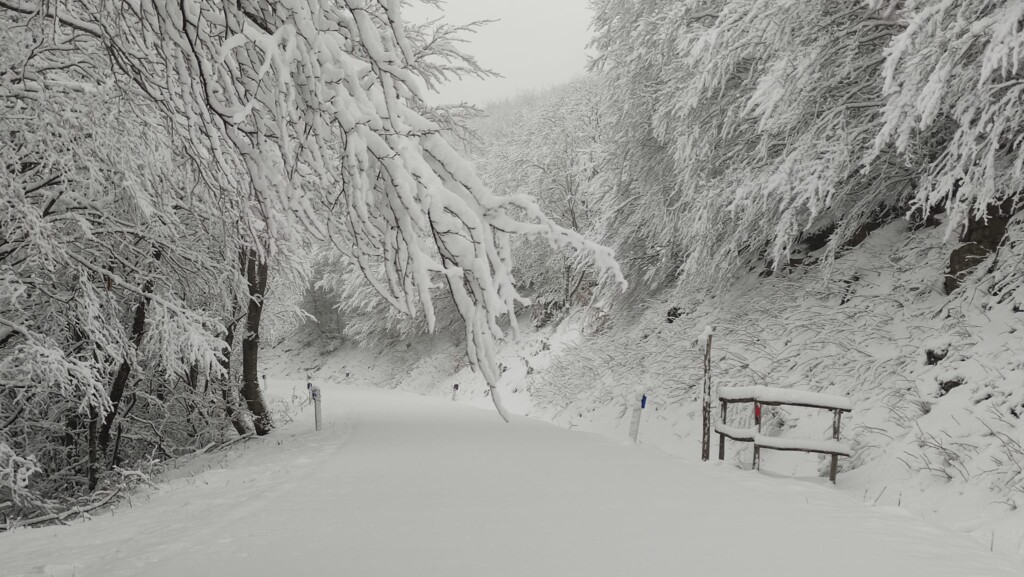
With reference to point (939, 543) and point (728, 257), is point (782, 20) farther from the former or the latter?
point (939, 543)

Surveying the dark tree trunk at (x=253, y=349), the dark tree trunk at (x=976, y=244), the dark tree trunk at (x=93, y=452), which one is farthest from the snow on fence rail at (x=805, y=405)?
the dark tree trunk at (x=93, y=452)

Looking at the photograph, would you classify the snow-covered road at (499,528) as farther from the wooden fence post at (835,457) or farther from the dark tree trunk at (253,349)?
the dark tree trunk at (253,349)

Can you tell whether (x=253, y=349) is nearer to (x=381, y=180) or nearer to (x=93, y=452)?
(x=93, y=452)

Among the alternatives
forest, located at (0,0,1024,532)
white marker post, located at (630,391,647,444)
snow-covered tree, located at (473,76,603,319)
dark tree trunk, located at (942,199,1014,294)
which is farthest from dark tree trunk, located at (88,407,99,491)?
snow-covered tree, located at (473,76,603,319)

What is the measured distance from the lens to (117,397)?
8.73 m

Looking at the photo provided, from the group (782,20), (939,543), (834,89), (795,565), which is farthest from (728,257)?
(795,565)

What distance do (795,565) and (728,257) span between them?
7866 mm

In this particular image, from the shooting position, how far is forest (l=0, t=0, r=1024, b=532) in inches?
84.5

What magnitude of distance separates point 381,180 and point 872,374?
25.2ft

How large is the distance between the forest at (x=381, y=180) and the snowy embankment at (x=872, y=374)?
190mm

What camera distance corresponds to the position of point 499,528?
4.02m

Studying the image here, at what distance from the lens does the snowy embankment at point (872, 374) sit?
18.5 ft

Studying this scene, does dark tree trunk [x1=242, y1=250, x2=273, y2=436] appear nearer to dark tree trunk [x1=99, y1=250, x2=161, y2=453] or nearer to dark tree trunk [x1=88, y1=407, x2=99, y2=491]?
dark tree trunk [x1=99, y1=250, x2=161, y2=453]

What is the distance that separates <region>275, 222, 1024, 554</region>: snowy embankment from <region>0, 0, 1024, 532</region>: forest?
190 mm
